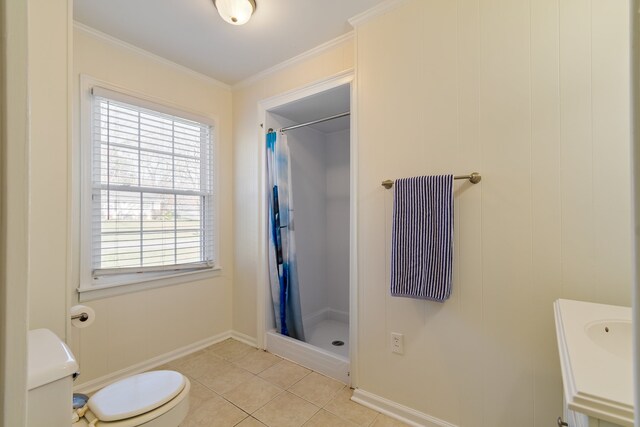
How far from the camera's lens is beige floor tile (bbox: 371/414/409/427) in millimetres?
1622

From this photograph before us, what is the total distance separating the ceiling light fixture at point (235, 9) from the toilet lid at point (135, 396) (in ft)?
6.64

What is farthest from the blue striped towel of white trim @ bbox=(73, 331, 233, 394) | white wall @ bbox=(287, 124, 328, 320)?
white trim @ bbox=(73, 331, 233, 394)

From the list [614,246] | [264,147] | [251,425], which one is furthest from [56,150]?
[614,246]

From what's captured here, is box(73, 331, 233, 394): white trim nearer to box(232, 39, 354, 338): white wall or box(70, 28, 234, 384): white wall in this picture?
box(70, 28, 234, 384): white wall

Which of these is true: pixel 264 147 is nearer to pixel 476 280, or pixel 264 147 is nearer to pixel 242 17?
pixel 242 17

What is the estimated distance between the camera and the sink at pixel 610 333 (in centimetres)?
88

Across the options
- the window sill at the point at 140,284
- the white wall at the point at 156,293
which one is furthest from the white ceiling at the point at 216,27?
the window sill at the point at 140,284

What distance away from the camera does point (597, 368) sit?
2.11 feet

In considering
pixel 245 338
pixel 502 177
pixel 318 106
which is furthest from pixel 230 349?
pixel 502 177

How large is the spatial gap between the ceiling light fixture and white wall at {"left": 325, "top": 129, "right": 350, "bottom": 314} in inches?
68.7

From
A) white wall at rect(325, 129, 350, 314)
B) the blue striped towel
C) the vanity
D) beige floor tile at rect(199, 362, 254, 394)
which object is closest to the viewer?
the vanity

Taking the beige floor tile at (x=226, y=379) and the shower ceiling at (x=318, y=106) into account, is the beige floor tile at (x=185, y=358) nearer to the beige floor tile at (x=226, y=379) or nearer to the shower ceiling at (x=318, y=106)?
the beige floor tile at (x=226, y=379)

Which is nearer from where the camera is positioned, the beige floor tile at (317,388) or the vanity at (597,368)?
the vanity at (597,368)

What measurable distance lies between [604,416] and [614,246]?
3.05 feet
